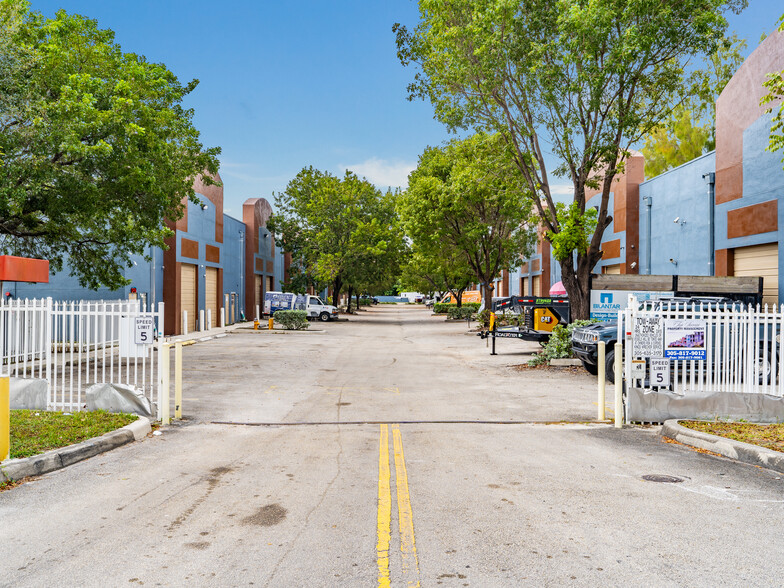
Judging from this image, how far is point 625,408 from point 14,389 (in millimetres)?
9828

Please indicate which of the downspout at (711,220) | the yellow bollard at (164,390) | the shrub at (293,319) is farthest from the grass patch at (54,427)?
the shrub at (293,319)

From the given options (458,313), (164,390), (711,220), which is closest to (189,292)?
(458,313)

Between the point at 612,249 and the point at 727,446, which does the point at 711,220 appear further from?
the point at 727,446

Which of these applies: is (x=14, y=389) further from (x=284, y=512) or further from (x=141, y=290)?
(x=141, y=290)

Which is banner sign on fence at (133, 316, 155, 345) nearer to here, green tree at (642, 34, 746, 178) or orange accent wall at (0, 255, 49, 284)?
orange accent wall at (0, 255, 49, 284)

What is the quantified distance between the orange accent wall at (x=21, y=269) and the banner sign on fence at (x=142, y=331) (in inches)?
75.0

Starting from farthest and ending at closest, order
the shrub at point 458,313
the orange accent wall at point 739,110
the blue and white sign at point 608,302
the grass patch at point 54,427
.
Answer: the shrub at point 458,313
the blue and white sign at point 608,302
the orange accent wall at point 739,110
the grass patch at point 54,427

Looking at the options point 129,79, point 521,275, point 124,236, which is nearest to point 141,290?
point 124,236

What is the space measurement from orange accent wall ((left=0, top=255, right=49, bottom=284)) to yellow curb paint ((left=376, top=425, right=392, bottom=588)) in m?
6.39

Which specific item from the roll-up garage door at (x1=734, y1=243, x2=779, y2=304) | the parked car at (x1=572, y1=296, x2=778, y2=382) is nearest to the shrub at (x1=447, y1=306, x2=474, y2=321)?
the roll-up garage door at (x1=734, y1=243, x2=779, y2=304)

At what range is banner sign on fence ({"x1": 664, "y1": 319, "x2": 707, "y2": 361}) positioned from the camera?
10.2 metres

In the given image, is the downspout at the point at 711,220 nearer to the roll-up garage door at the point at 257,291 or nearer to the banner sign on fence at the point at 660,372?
the banner sign on fence at the point at 660,372

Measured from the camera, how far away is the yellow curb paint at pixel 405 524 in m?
4.31

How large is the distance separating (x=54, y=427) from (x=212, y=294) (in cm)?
3290
